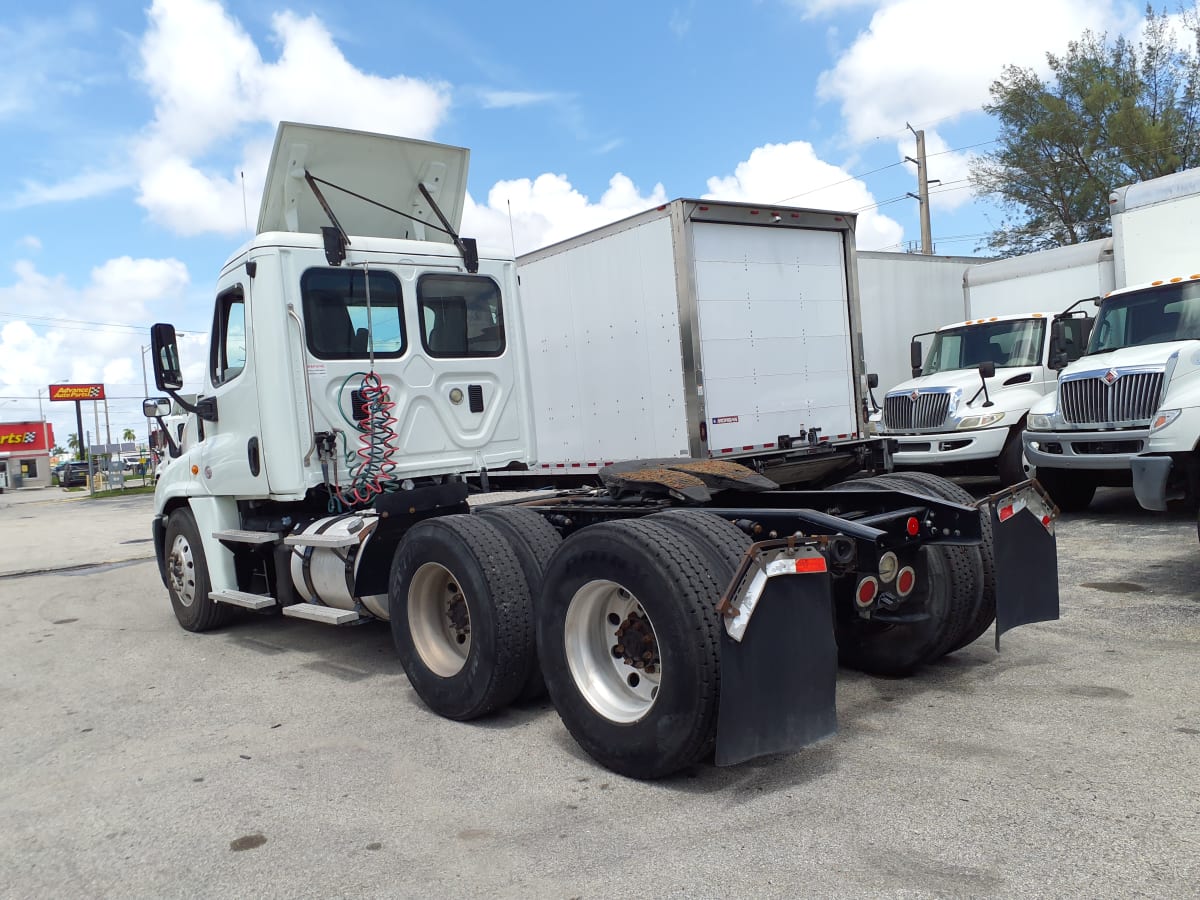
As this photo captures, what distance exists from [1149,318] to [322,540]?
29.5 ft

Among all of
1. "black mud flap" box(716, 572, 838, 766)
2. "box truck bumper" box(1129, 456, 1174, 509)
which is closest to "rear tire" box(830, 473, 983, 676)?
"black mud flap" box(716, 572, 838, 766)

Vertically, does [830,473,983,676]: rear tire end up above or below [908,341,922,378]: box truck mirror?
below

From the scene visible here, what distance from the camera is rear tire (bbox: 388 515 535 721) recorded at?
4.74m

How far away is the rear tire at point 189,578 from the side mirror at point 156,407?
2.65 feet

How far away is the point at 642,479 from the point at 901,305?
11.1 meters

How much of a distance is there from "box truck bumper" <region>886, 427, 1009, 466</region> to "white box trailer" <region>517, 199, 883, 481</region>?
269cm

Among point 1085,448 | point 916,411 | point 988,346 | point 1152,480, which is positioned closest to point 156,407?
point 1152,480

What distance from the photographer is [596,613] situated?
4.35 meters

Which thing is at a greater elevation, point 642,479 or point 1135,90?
point 1135,90

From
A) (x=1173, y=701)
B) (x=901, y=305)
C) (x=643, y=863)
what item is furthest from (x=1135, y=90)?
(x=643, y=863)

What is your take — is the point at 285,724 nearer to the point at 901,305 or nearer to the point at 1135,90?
the point at 901,305

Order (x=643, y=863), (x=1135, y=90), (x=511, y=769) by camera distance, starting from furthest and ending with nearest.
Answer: (x=1135, y=90) < (x=511, y=769) < (x=643, y=863)

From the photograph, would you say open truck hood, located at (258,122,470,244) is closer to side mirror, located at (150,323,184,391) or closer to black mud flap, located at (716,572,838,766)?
side mirror, located at (150,323,184,391)

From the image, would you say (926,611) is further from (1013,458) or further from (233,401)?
(1013,458)
